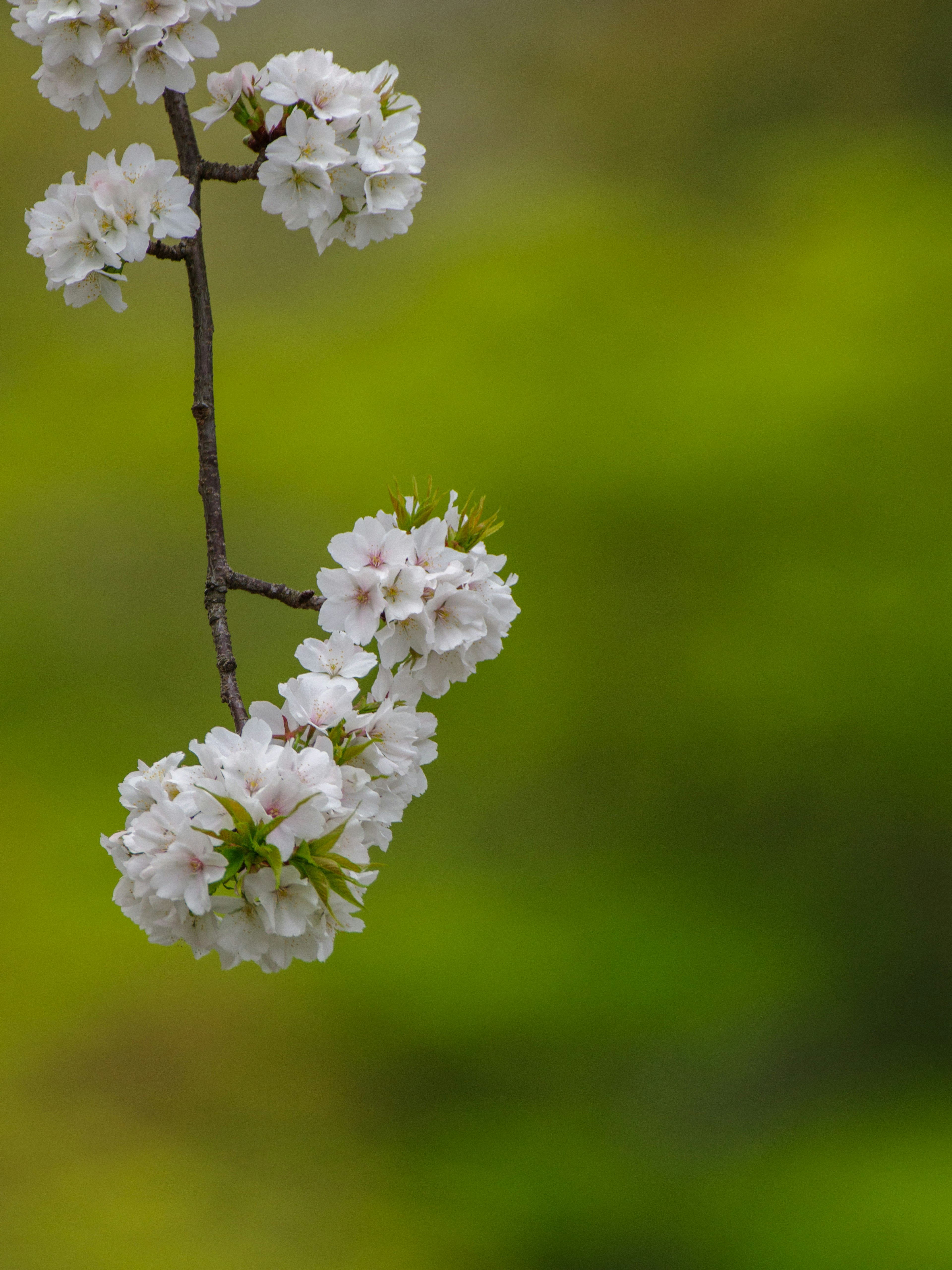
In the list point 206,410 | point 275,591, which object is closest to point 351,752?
point 275,591

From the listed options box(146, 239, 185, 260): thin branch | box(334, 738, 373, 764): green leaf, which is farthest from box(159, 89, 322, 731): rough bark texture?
box(334, 738, 373, 764): green leaf

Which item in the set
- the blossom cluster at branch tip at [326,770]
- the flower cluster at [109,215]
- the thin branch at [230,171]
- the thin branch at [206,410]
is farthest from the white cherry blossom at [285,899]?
the thin branch at [230,171]

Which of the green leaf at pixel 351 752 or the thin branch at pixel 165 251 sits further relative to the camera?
the thin branch at pixel 165 251

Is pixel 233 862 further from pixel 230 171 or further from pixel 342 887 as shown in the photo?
pixel 230 171

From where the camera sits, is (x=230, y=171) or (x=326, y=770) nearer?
(x=326, y=770)

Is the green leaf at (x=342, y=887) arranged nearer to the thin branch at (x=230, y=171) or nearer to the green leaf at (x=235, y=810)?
the green leaf at (x=235, y=810)

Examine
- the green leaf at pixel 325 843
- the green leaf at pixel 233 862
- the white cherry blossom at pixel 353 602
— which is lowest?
the green leaf at pixel 233 862

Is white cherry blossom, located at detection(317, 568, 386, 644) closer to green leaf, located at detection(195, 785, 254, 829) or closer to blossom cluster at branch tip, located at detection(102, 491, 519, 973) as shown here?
blossom cluster at branch tip, located at detection(102, 491, 519, 973)
